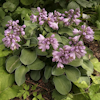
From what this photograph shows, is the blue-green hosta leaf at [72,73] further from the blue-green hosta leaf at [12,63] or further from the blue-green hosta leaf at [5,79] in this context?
the blue-green hosta leaf at [5,79]

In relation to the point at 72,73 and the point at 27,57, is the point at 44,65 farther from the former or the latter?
the point at 72,73

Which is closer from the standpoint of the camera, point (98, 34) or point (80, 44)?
point (80, 44)

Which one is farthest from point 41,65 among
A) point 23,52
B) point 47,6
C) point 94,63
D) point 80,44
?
point 47,6

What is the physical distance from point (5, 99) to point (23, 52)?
721 millimetres

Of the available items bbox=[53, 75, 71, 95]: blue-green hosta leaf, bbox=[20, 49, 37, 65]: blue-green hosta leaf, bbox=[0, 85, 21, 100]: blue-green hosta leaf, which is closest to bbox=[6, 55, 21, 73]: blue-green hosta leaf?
bbox=[20, 49, 37, 65]: blue-green hosta leaf

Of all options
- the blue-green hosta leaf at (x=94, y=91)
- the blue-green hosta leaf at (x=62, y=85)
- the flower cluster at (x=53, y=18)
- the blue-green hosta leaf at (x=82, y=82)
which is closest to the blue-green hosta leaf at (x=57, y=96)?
the blue-green hosta leaf at (x=62, y=85)

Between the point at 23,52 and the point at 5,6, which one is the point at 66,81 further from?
the point at 5,6

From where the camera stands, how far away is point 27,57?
1.71 m

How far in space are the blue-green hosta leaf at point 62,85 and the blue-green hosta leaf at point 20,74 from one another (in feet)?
1.58

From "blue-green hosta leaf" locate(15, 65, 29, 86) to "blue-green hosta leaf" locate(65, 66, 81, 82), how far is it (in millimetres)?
639

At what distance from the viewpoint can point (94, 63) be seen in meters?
2.02

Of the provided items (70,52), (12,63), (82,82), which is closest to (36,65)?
(12,63)

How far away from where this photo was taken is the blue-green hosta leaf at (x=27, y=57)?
167 cm

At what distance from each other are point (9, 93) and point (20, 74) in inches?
12.5
